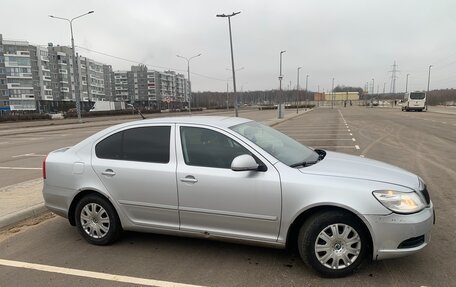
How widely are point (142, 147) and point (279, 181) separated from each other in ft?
5.76

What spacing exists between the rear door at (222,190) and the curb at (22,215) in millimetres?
2951

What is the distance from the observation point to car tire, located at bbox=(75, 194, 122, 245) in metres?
4.60

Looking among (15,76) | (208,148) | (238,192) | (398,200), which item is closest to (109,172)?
(208,148)

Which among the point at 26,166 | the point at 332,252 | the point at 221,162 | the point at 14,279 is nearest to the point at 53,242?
the point at 14,279

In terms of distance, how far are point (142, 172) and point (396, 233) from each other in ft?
9.03

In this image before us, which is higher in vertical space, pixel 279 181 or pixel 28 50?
pixel 28 50

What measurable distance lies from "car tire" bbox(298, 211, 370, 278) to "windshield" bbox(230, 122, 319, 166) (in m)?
0.71

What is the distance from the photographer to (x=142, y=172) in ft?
14.3

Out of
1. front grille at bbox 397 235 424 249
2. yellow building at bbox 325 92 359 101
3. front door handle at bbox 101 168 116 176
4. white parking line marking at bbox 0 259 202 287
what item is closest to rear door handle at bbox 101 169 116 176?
front door handle at bbox 101 168 116 176

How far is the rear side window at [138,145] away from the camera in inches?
174

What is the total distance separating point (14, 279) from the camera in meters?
3.84

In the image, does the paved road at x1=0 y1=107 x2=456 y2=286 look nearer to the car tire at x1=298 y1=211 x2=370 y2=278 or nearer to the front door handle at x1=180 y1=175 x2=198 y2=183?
the car tire at x1=298 y1=211 x2=370 y2=278

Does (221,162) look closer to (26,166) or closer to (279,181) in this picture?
(279,181)

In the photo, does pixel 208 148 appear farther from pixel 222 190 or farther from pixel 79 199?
pixel 79 199
